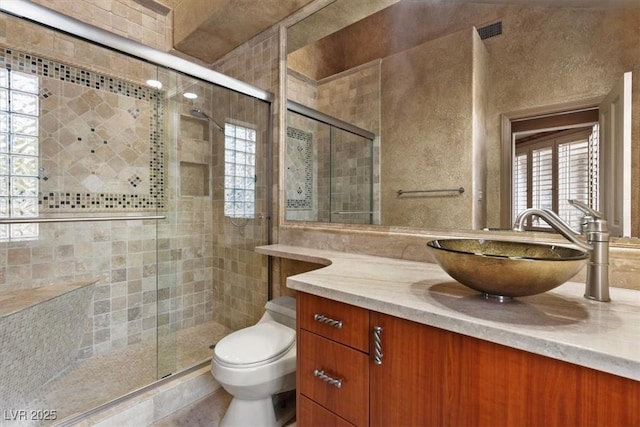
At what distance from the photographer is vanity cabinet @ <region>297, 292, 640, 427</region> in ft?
1.86

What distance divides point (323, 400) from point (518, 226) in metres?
0.83

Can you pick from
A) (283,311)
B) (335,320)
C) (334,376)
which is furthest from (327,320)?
(283,311)

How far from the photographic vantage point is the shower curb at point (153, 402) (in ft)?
4.30

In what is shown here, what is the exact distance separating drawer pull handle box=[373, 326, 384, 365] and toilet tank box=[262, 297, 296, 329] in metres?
0.85

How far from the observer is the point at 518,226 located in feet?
2.78

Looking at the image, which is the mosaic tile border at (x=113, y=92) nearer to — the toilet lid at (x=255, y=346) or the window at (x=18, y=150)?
the window at (x=18, y=150)

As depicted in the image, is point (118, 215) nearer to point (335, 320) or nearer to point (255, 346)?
point (255, 346)

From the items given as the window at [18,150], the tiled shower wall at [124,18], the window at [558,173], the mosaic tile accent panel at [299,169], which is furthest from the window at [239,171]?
the window at [558,173]

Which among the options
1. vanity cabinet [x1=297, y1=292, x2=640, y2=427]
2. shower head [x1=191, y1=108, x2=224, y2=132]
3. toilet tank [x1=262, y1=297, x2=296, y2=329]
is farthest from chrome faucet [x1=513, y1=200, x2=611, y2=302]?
shower head [x1=191, y1=108, x2=224, y2=132]

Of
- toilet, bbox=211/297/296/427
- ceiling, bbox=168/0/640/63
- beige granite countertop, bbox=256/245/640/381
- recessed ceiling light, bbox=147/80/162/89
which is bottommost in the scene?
toilet, bbox=211/297/296/427

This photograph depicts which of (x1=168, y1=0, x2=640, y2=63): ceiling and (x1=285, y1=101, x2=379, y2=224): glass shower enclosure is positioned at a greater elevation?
(x1=168, y1=0, x2=640, y2=63): ceiling

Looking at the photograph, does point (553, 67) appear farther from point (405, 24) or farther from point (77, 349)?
point (77, 349)

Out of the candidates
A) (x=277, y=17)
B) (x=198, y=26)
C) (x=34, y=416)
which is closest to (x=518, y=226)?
(x=277, y=17)

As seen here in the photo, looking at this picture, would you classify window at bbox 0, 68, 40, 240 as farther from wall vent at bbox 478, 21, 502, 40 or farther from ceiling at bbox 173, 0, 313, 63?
wall vent at bbox 478, 21, 502, 40
